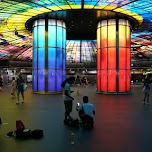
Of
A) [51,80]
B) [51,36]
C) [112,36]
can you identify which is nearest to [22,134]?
[51,80]

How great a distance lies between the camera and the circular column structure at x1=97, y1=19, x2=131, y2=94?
2442 centimetres

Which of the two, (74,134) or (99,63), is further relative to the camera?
(99,63)

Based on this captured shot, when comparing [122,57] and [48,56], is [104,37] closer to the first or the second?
[122,57]

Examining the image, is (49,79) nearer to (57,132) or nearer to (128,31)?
(128,31)

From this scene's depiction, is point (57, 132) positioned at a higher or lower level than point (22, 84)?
lower

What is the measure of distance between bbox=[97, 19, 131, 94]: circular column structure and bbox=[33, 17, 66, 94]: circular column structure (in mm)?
4054

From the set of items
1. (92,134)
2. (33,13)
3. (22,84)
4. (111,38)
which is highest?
(33,13)

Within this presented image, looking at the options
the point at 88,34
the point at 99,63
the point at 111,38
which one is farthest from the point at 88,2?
the point at 88,34

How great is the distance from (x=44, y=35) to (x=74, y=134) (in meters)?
18.0

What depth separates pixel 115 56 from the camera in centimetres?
2438

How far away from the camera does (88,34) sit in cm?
3522

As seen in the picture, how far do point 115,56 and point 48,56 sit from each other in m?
6.05

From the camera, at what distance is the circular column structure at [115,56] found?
80.1ft

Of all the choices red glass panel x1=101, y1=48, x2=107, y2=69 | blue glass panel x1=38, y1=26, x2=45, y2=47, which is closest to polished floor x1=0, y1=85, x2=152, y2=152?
blue glass panel x1=38, y1=26, x2=45, y2=47
